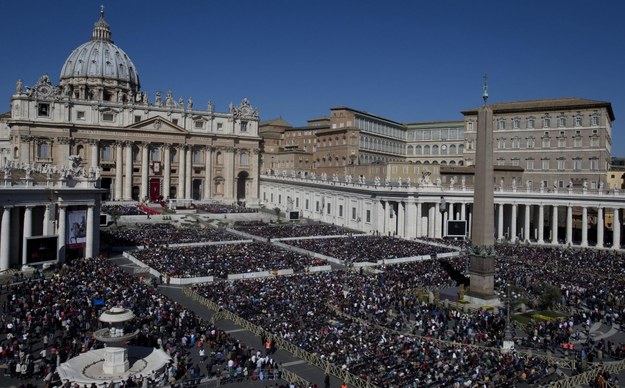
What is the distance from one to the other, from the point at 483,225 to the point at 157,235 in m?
29.6

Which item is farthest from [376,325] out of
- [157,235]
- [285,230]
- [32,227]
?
[285,230]

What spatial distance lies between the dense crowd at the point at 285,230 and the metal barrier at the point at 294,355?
25115mm

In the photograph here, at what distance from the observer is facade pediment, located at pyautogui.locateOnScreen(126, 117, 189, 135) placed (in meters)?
81.8

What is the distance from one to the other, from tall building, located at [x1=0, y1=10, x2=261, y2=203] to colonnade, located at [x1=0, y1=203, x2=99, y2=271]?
3678 centimetres

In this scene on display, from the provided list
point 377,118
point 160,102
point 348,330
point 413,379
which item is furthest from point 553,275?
point 160,102

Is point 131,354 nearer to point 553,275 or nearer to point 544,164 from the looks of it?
point 553,275

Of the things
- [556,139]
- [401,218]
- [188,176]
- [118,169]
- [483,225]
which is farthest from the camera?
[188,176]

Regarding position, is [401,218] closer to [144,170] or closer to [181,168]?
[181,168]

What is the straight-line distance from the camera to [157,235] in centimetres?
4881

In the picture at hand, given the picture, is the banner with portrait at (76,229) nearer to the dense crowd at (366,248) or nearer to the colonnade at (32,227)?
the colonnade at (32,227)

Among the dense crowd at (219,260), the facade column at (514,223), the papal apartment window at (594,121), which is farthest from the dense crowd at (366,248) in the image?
the papal apartment window at (594,121)

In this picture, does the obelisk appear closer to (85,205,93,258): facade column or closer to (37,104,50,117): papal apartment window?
(85,205,93,258): facade column

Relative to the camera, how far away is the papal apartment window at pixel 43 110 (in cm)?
7544

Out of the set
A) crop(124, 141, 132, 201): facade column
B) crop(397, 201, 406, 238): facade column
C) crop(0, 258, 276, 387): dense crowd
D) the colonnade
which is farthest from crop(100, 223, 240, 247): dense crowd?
crop(124, 141, 132, 201): facade column
